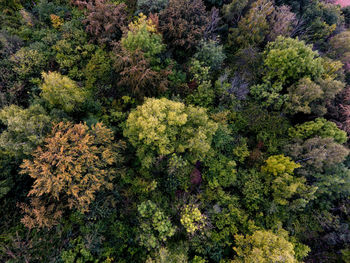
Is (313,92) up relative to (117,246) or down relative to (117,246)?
up

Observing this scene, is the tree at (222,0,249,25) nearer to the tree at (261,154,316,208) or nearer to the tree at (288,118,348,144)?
the tree at (288,118,348,144)

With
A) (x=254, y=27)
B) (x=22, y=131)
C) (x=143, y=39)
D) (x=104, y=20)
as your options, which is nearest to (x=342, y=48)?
(x=254, y=27)

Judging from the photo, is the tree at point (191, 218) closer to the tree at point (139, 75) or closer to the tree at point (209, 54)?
the tree at point (139, 75)

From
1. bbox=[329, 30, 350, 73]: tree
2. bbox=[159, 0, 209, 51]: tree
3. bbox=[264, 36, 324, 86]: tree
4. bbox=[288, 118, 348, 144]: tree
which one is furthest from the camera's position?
bbox=[329, 30, 350, 73]: tree

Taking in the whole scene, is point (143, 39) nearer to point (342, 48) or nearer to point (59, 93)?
point (59, 93)

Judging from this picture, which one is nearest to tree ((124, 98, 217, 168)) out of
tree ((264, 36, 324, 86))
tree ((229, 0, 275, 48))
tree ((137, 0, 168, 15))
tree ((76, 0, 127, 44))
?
tree ((264, 36, 324, 86))

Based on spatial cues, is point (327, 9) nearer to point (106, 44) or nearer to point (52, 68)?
point (106, 44)

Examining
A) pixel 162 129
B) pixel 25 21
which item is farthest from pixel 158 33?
pixel 25 21
